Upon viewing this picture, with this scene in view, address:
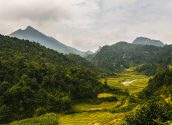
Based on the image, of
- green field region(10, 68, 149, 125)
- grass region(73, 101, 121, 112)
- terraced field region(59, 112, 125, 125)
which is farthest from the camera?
grass region(73, 101, 121, 112)

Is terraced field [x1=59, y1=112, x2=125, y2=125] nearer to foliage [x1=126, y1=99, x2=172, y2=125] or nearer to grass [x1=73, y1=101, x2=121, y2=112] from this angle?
grass [x1=73, y1=101, x2=121, y2=112]

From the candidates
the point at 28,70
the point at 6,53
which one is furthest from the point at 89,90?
the point at 6,53

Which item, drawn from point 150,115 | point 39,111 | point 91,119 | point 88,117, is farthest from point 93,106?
point 150,115

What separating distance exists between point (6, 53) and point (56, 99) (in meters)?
46.5

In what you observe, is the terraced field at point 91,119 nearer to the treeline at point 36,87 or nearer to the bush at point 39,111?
the bush at point 39,111

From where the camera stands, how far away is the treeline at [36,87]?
366ft

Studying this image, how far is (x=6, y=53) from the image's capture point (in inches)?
6112

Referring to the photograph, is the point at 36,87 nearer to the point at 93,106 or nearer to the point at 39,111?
the point at 39,111

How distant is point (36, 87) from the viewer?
126 metres

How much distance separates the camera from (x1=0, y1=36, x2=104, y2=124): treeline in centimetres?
11150

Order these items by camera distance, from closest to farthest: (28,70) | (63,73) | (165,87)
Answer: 1. (165,87)
2. (28,70)
3. (63,73)

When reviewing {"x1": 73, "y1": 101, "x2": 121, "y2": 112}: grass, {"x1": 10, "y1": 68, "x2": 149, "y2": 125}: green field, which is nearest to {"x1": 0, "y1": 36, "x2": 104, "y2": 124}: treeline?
{"x1": 73, "y1": 101, "x2": 121, "y2": 112}: grass

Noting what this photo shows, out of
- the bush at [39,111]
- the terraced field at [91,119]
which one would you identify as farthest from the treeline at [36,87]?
the terraced field at [91,119]

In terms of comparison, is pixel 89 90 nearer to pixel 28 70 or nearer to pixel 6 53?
pixel 28 70
